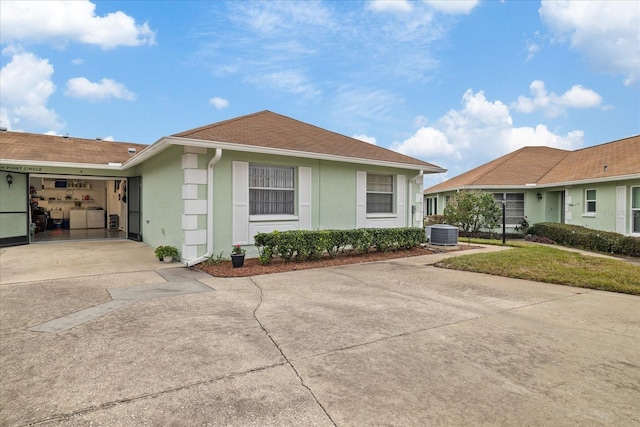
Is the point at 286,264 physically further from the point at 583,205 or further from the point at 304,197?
the point at 583,205

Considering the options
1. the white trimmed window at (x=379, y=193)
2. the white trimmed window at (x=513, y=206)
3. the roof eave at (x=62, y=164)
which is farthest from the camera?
the white trimmed window at (x=513, y=206)

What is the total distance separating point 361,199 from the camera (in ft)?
36.3

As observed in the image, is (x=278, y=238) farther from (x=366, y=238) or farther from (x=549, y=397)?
(x=549, y=397)

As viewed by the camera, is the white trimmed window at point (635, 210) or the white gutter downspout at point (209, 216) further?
the white trimmed window at point (635, 210)

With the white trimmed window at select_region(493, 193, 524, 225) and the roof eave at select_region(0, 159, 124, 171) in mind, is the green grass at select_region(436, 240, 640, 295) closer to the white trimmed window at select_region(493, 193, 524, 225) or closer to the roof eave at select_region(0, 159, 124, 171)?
the white trimmed window at select_region(493, 193, 524, 225)

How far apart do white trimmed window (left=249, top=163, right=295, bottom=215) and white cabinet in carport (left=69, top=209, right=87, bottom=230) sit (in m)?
13.3

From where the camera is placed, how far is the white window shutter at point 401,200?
39.7 ft

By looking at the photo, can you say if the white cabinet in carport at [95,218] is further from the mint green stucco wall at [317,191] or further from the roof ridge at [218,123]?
the mint green stucco wall at [317,191]

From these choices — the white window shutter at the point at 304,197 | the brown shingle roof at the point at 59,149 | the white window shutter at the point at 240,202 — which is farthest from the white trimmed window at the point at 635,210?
the brown shingle roof at the point at 59,149

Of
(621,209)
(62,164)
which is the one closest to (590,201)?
(621,209)

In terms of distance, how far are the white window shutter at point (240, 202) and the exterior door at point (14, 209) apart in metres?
8.10

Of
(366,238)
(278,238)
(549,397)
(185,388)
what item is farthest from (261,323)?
(366,238)

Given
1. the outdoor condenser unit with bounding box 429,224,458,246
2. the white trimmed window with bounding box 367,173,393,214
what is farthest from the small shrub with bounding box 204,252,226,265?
the outdoor condenser unit with bounding box 429,224,458,246

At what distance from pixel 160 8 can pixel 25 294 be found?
9190 millimetres
